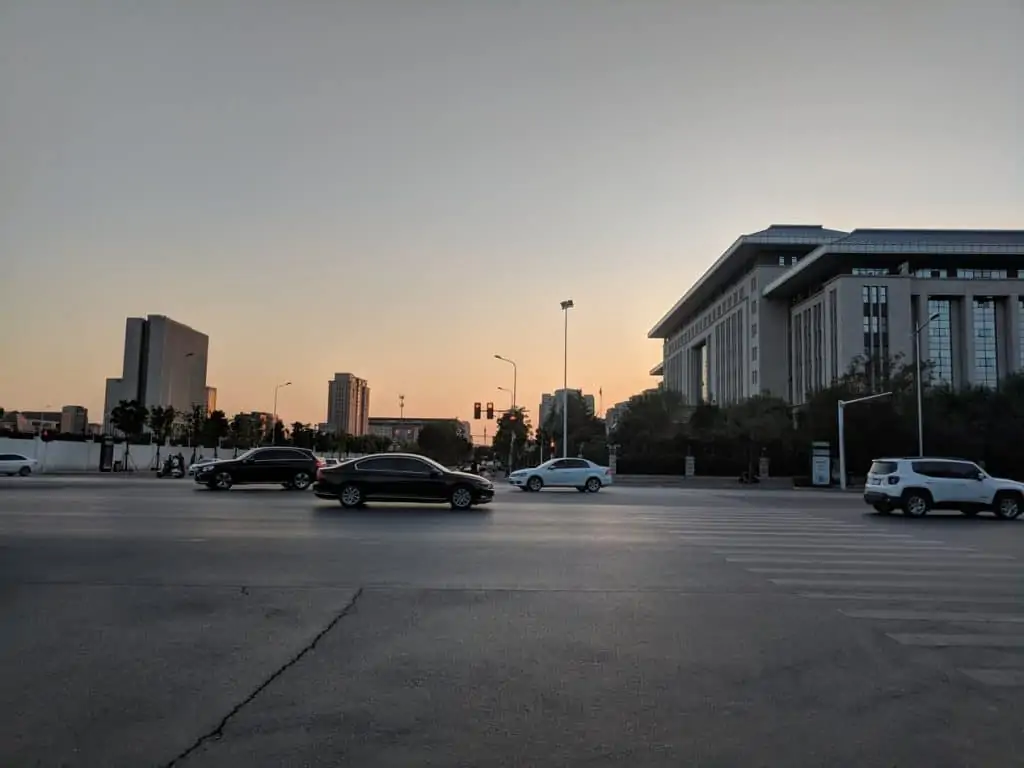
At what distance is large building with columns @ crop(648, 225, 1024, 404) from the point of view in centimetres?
7925

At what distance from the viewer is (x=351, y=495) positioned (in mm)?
22719

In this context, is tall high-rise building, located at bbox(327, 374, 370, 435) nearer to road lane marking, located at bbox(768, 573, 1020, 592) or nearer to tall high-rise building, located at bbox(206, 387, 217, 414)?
tall high-rise building, located at bbox(206, 387, 217, 414)

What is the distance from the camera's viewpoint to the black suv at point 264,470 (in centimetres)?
3091

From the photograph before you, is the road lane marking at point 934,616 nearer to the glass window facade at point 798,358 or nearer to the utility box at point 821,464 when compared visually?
the utility box at point 821,464

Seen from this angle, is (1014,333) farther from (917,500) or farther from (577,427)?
(917,500)

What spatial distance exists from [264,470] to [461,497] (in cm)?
1137

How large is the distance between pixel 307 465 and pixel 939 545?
2233 centimetres

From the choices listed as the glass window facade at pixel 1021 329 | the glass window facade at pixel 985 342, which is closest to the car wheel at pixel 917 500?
the glass window facade at pixel 985 342

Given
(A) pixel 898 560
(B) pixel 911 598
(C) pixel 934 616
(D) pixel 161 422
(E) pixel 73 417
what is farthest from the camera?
(E) pixel 73 417

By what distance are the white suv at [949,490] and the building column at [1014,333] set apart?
68.6 metres

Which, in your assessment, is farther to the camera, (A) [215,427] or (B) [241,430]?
(B) [241,430]

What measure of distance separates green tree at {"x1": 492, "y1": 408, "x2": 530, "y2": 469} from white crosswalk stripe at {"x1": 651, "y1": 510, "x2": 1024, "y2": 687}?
242 feet

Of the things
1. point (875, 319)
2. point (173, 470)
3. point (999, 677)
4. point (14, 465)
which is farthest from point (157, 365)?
point (999, 677)

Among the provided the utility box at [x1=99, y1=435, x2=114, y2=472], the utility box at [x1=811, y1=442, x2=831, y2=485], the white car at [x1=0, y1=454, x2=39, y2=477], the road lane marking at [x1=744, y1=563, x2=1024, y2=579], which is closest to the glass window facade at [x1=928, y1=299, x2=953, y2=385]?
the utility box at [x1=811, y1=442, x2=831, y2=485]
